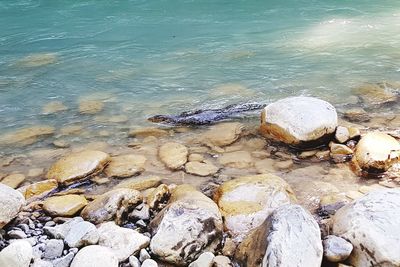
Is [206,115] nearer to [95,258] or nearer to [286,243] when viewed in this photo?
[95,258]

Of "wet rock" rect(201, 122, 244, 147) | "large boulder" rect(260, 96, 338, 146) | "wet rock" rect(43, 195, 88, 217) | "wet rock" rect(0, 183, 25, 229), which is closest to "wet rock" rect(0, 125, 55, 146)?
"wet rock" rect(43, 195, 88, 217)

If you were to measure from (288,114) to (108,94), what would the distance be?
10.4ft

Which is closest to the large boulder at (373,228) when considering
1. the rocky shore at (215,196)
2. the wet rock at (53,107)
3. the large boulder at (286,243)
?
the rocky shore at (215,196)

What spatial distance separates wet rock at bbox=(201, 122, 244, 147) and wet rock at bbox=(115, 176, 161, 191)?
0.93 meters

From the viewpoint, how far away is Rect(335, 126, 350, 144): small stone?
4.40 metres

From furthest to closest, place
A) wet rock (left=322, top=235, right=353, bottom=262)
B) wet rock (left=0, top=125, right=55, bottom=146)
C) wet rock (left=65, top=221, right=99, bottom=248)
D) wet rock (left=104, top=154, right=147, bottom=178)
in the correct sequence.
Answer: wet rock (left=0, top=125, right=55, bottom=146) < wet rock (left=104, top=154, right=147, bottom=178) < wet rock (left=65, top=221, right=99, bottom=248) < wet rock (left=322, top=235, right=353, bottom=262)

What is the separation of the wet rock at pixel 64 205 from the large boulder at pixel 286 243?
1509 millimetres

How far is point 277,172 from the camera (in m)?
4.16

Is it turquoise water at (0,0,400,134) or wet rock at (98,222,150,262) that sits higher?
wet rock at (98,222,150,262)

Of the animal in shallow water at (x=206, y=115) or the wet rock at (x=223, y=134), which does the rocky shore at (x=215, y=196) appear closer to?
the wet rock at (x=223, y=134)

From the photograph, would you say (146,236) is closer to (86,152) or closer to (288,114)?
(86,152)

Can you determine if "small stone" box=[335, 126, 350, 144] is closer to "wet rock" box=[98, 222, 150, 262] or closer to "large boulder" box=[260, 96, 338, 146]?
"large boulder" box=[260, 96, 338, 146]

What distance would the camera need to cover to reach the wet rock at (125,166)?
14.0 ft

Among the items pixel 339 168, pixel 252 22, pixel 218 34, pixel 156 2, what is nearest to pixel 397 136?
pixel 339 168
